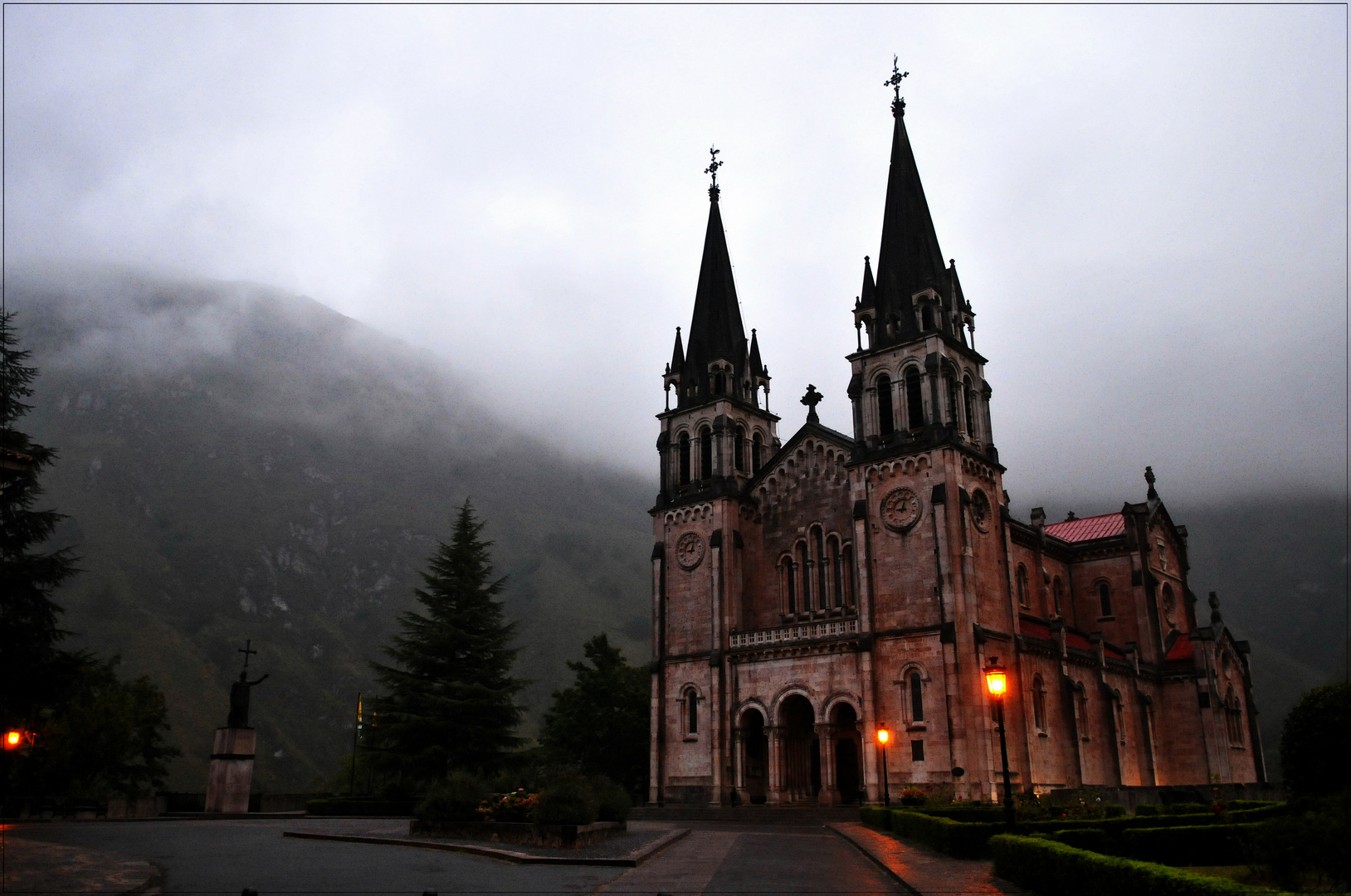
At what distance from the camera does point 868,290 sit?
167ft

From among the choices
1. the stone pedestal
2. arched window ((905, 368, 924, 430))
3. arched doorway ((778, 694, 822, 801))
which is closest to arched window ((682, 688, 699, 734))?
arched doorway ((778, 694, 822, 801))

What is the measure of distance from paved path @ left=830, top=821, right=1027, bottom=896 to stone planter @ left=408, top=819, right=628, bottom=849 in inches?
272

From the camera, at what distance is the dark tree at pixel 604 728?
188 feet

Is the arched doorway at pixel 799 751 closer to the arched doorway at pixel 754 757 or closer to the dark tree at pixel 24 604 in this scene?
the arched doorway at pixel 754 757

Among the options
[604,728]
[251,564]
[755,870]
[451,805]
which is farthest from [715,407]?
[251,564]

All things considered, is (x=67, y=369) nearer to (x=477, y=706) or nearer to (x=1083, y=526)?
(x=477, y=706)

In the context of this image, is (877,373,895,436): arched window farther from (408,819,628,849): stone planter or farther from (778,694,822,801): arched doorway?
(408,819,628,849): stone planter

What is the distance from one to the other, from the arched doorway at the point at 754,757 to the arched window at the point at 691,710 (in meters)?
2.63

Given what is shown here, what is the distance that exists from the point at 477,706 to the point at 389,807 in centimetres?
633

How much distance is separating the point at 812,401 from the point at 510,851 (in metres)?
34.1

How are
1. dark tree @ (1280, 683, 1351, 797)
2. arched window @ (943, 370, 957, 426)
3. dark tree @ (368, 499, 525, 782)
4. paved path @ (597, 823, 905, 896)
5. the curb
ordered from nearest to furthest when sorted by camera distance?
paved path @ (597, 823, 905, 896) < dark tree @ (1280, 683, 1351, 797) < the curb < arched window @ (943, 370, 957, 426) < dark tree @ (368, 499, 525, 782)

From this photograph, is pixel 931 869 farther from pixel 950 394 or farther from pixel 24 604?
pixel 950 394

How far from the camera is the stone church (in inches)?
1671

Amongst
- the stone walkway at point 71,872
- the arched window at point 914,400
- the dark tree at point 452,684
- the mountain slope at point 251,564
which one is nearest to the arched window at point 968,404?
the arched window at point 914,400
